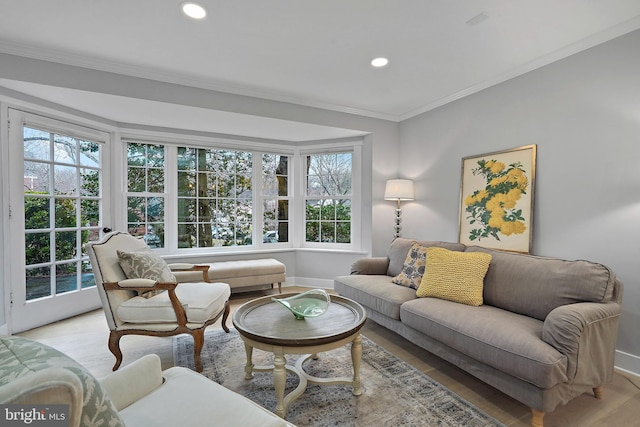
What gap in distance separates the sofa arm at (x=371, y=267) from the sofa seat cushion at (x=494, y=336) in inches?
37.4

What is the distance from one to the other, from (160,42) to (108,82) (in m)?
0.78

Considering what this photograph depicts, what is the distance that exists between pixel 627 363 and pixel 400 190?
2.53 m

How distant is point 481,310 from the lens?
7.34 ft

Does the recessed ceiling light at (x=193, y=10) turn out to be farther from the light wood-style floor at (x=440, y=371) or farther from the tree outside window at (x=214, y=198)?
the light wood-style floor at (x=440, y=371)

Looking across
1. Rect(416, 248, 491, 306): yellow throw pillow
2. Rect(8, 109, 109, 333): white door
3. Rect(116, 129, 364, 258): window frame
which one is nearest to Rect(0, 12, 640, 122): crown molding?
Rect(8, 109, 109, 333): white door

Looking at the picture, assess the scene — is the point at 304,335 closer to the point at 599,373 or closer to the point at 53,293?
the point at 599,373

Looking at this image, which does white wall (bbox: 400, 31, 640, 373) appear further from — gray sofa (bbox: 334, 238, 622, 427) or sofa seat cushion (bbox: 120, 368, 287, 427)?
sofa seat cushion (bbox: 120, 368, 287, 427)

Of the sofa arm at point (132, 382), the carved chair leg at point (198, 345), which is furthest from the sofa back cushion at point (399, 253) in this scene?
the sofa arm at point (132, 382)

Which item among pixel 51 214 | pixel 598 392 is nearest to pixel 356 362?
pixel 598 392

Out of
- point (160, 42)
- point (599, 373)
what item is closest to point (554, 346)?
point (599, 373)

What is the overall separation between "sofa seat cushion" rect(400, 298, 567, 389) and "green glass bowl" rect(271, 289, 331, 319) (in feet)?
2.35

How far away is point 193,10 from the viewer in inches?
81.7

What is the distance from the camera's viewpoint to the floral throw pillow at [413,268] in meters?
2.86

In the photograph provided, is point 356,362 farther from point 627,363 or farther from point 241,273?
point 241,273
